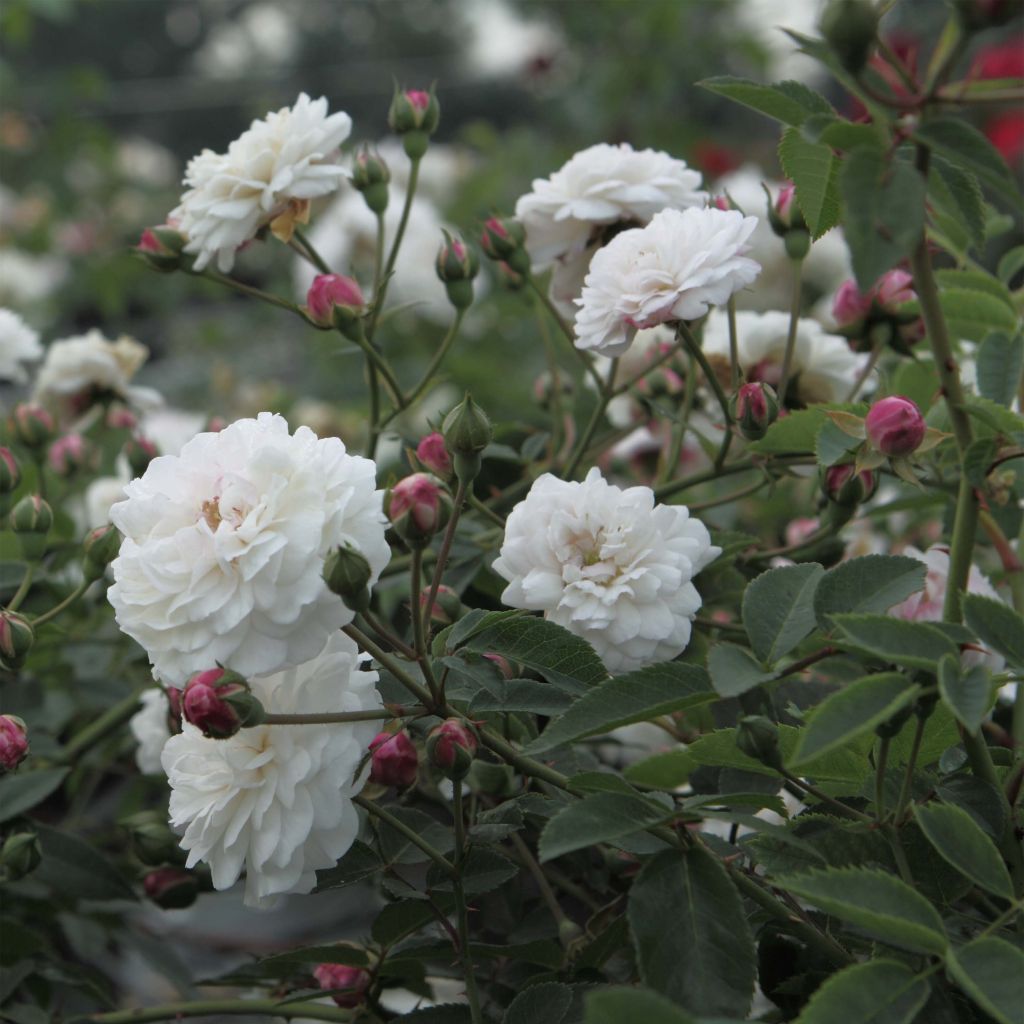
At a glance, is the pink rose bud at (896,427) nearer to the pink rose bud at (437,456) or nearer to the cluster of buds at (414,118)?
the pink rose bud at (437,456)

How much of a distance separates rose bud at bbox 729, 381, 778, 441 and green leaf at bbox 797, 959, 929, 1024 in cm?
28

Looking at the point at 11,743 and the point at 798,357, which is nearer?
the point at 11,743

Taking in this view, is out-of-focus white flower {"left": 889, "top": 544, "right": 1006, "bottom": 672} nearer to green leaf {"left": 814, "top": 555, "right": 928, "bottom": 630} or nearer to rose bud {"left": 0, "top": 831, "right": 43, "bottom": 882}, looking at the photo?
green leaf {"left": 814, "top": 555, "right": 928, "bottom": 630}

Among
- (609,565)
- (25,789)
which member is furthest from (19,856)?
(609,565)

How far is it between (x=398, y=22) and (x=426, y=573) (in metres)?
10.3

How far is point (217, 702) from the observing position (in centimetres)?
42

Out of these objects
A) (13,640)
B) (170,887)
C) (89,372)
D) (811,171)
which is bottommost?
(170,887)

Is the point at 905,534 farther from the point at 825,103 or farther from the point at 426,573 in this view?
the point at 825,103

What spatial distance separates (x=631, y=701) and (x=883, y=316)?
1.22ft

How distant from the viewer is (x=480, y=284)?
2.02m

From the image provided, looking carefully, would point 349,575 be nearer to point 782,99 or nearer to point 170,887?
point 782,99

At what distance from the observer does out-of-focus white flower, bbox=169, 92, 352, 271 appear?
645 millimetres

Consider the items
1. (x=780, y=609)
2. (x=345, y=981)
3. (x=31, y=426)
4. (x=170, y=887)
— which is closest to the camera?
(x=780, y=609)

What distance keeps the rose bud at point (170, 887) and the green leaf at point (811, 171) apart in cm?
50
